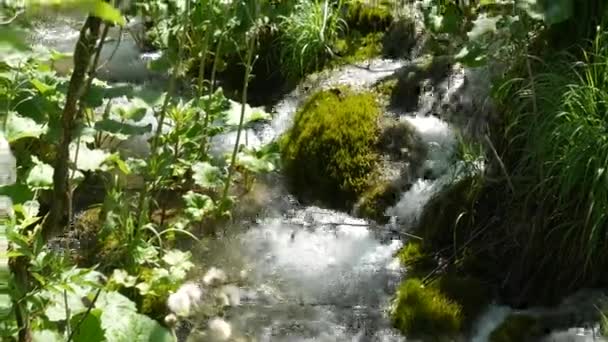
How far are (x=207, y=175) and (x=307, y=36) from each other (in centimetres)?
171

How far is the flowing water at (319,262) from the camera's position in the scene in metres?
3.64

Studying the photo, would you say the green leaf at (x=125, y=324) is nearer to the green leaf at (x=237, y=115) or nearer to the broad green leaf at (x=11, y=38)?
the broad green leaf at (x=11, y=38)

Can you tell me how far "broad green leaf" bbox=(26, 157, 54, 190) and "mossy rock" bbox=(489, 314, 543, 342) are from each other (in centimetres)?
184

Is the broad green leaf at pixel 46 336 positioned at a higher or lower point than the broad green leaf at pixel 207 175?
higher

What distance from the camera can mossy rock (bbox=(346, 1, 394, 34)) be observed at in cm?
572

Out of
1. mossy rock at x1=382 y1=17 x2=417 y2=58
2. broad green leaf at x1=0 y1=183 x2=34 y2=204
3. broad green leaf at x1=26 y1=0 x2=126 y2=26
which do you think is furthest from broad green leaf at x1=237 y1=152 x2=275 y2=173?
broad green leaf at x1=26 y1=0 x2=126 y2=26

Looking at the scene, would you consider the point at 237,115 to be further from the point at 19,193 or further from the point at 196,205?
the point at 19,193

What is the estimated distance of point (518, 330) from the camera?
347 cm

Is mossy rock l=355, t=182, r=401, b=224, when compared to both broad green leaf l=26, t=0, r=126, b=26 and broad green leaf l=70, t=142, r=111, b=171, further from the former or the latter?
broad green leaf l=26, t=0, r=126, b=26

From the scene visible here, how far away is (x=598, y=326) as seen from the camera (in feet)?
11.0

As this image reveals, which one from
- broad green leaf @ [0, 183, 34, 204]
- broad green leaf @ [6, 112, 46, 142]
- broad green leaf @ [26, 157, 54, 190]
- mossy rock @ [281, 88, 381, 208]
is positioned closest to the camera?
broad green leaf @ [0, 183, 34, 204]

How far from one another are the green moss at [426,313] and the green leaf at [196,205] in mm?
962

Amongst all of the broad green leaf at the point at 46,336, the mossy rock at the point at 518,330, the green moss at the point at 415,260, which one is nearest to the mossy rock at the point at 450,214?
the green moss at the point at 415,260

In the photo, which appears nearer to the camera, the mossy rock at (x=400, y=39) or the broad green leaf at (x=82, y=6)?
the broad green leaf at (x=82, y=6)
